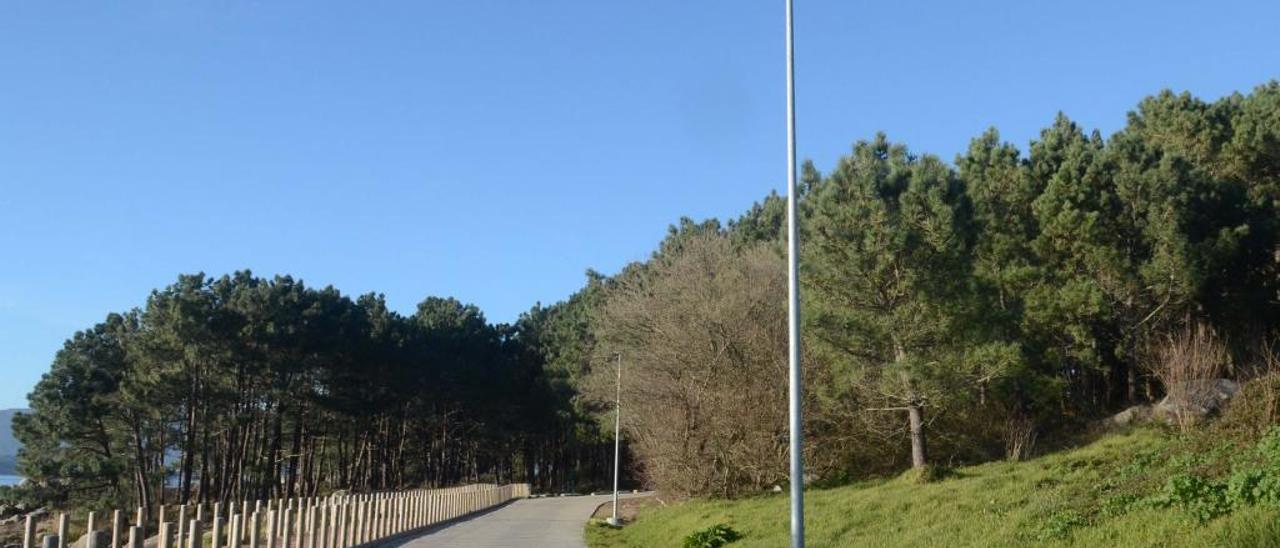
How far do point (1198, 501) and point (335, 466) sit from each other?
252ft

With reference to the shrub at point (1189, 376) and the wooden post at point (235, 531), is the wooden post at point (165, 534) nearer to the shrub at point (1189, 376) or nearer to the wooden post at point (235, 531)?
the wooden post at point (235, 531)

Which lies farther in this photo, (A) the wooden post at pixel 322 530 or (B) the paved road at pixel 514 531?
(B) the paved road at pixel 514 531

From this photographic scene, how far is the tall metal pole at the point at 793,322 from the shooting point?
12.5 metres

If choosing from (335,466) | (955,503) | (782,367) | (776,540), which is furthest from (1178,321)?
(335,466)

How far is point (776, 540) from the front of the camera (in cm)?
1952

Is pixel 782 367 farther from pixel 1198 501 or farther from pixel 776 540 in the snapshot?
pixel 1198 501

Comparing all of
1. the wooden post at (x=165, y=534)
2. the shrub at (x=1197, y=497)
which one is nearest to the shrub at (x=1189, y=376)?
the shrub at (x=1197, y=497)

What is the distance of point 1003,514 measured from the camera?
54.2 ft

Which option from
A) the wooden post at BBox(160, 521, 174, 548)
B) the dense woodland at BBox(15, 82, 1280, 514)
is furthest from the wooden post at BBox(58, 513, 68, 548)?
the dense woodland at BBox(15, 82, 1280, 514)

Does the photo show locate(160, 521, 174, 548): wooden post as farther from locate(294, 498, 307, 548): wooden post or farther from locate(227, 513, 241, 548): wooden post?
locate(294, 498, 307, 548): wooden post

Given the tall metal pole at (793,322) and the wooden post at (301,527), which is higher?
the tall metal pole at (793,322)

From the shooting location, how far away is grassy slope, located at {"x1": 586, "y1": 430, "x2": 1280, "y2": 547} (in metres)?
11.7

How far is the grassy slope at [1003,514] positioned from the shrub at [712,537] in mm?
534

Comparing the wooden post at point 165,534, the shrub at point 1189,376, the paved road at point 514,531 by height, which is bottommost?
the paved road at point 514,531
